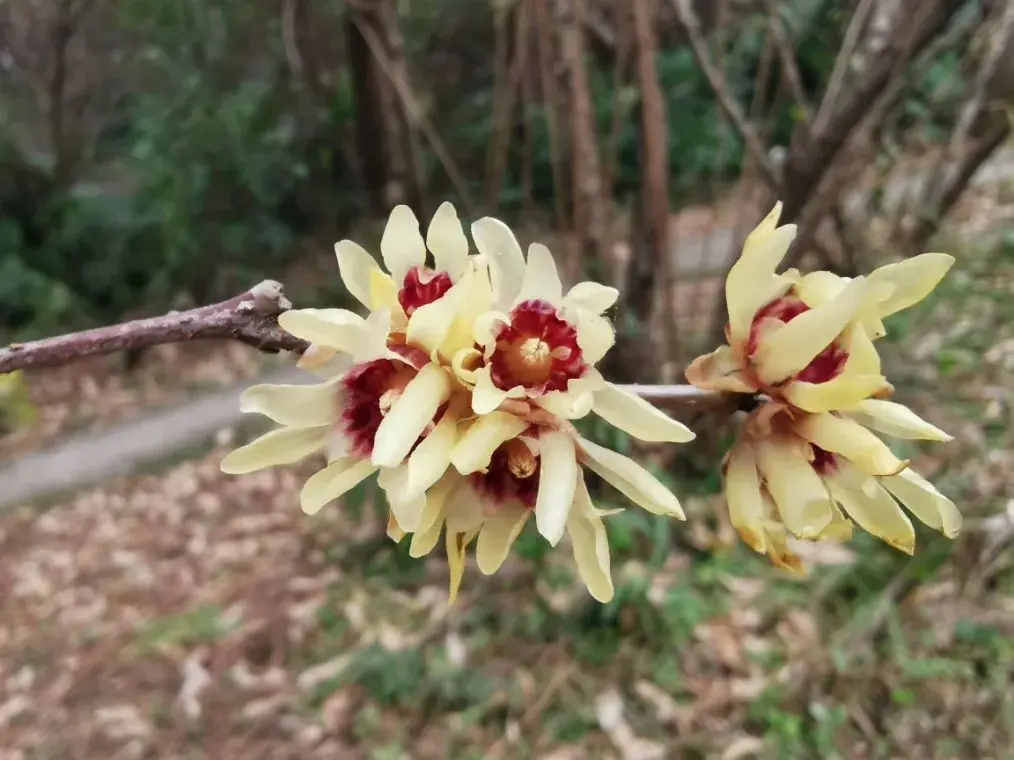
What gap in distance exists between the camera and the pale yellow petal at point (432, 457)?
0.99 ft

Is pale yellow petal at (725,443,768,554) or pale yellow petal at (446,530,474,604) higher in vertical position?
pale yellow petal at (446,530,474,604)

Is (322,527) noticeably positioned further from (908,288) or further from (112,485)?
(908,288)

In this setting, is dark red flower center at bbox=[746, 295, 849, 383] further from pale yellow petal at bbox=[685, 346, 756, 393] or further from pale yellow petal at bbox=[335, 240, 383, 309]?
pale yellow petal at bbox=[335, 240, 383, 309]

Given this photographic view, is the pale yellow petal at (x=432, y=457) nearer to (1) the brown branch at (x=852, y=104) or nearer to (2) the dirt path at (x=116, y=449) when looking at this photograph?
(1) the brown branch at (x=852, y=104)

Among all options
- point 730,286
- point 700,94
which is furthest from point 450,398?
point 700,94

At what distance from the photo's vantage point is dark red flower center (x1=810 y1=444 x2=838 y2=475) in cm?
37

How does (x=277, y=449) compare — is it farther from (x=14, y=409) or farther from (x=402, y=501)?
(x=14, y=409)

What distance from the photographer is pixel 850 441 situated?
34 cm

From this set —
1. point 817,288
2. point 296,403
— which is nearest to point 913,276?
point 817,288

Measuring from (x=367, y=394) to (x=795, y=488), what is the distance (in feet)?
0.58

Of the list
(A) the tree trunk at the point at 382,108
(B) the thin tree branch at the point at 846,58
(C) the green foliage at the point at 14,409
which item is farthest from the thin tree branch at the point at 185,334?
(C) the green foliage at the point at 14,409

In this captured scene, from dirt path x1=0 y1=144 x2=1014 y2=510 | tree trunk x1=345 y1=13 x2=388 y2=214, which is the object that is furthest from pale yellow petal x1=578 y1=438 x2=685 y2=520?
tree trunk x1=345 y1=13 x2=388 y2=214

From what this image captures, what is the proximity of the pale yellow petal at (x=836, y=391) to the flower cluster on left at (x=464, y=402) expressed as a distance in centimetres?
6

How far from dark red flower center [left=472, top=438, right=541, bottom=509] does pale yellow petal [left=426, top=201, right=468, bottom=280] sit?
8 cm
